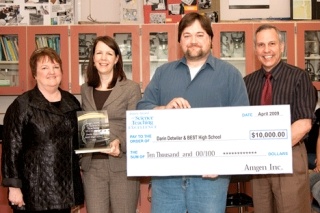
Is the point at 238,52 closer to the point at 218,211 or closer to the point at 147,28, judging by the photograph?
the point at 147,28

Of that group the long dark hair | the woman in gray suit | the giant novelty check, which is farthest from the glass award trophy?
the giant novelty check

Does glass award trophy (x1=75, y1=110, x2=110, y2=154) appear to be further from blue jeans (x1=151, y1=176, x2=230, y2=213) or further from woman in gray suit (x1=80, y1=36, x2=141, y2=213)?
blue jeans (x1=151, y1=176, x2=230, y2=213)

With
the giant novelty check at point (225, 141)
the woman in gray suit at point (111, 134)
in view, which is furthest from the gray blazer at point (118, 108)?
the giant novelty check at point (225, 141)

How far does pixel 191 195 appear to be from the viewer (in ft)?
7.14

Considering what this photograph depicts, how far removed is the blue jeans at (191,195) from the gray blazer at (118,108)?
1.22 feet

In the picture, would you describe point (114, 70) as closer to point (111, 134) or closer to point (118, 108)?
point (118, 108)

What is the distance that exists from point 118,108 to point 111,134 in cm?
16

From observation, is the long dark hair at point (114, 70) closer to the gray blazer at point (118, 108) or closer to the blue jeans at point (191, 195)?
the gray blazer at point (118, 108)

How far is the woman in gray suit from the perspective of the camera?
249 cm

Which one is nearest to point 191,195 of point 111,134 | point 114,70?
point 111,134

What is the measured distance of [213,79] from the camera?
2.22 meters

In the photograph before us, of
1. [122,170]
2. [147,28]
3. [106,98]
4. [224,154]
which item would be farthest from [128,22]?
[224,154]

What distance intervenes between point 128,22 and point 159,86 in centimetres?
241

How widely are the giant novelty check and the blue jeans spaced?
6cm
